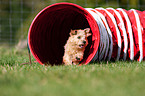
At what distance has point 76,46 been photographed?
3490 mm

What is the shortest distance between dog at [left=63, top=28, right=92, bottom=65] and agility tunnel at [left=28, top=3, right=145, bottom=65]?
0.37 ft

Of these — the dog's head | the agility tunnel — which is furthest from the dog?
the agility tunnel

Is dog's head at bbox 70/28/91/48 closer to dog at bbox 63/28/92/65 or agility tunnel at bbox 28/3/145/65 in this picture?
dog at bbox 63/28/92/65

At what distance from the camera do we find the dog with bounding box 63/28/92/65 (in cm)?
344

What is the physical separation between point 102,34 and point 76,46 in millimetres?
469

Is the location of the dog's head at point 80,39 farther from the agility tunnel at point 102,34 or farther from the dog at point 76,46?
the agility tunnel at point 102,34

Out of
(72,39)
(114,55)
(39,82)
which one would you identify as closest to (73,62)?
(72,39)

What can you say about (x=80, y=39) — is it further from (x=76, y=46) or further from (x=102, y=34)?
(x=102, y=34)

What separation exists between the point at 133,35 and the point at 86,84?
7.79 ft

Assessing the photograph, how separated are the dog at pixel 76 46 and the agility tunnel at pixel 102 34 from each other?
114mm

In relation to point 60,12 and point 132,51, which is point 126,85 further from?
point 60,12

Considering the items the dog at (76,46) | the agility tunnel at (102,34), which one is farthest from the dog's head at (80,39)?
the agility tunnel at (102,34)

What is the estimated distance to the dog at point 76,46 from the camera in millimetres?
3441

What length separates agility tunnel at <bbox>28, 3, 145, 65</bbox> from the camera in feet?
11.3
